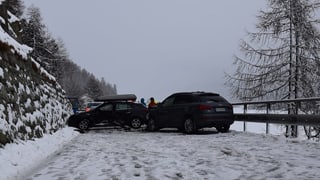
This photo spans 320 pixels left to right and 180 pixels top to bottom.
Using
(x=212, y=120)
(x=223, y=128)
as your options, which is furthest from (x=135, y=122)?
(x=212, y=120)

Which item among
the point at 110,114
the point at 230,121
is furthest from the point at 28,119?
the point at 110,114

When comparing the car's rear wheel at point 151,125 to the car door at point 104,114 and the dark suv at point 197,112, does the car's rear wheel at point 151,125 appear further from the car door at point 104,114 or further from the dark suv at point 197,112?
the car door at point 104,114

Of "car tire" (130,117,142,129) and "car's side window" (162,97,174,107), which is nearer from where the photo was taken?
"car's side window" (162,97,174,107)

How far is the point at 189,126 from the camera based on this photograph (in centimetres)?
1540

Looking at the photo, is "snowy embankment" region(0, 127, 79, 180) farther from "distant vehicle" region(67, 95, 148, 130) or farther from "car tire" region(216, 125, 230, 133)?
"distant vehicle" region(67, 95, 148, 130)

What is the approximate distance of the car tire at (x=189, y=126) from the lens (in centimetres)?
1517

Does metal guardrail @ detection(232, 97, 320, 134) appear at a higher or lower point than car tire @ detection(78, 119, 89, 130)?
higher

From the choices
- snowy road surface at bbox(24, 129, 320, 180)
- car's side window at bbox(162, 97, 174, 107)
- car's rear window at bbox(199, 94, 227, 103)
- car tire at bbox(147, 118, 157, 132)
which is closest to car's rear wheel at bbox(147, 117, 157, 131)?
car tire at bbox(147, 118, 157, 132)

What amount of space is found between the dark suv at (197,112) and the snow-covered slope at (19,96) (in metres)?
5.04

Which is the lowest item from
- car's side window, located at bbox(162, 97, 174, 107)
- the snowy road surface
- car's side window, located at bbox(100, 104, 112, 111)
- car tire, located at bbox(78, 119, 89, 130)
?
the snowy road surface

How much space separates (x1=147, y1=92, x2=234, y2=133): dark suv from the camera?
48.9 feet

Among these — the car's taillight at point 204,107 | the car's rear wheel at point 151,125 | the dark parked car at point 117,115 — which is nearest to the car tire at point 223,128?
the car's taillight at point 204,107

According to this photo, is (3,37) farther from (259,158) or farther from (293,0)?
(293,0)

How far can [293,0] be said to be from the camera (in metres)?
21.6
